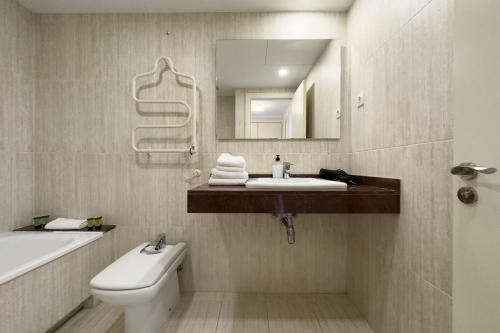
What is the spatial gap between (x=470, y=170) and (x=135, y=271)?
1.65 meters

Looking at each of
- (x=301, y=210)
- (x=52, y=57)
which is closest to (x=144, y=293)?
(x=301, y=210)

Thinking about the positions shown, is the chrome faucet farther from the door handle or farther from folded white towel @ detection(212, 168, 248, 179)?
the door handle

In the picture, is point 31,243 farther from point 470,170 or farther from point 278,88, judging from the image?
point 470,170

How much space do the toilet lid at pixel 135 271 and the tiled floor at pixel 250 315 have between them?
425 mm

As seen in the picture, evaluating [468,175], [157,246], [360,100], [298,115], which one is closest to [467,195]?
[468,175]

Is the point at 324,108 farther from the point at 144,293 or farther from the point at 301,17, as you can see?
the point at 144,293

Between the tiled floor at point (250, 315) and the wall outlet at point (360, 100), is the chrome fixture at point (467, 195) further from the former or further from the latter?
the tiled floor at point (250, 315)

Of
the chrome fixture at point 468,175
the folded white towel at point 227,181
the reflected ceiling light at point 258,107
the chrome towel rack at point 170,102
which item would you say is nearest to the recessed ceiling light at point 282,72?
the reflected ceiling light at point 258,107

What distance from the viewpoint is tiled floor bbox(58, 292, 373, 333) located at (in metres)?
1.61

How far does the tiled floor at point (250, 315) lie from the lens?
1609mm

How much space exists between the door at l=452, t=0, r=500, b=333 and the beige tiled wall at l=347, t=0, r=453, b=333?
10 centimetres

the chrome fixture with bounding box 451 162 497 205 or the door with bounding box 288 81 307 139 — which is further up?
the door with bounding box 288 81 307 139

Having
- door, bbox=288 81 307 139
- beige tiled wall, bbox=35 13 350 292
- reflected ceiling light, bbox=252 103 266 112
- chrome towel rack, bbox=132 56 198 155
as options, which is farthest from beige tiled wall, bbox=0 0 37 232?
door, bbox=288 81 307 139

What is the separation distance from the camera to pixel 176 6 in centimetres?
193
